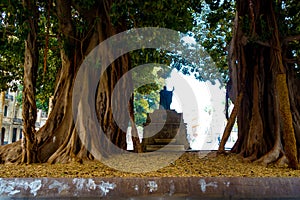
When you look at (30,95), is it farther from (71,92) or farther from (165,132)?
(165,132)

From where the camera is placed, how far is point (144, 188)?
2836 mm

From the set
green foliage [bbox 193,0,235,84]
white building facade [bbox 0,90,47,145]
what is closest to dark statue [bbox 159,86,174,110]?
green foliage [bbox 193,0,235,84]

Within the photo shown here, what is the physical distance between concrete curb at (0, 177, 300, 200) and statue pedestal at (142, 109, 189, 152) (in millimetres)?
4332

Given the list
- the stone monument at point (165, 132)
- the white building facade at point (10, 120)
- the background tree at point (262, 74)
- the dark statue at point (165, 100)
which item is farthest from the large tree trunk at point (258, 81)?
the white building facade at point (10, 120)

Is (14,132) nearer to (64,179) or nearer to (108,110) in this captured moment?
(108,110)

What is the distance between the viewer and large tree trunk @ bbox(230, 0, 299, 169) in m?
4.75

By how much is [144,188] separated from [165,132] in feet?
16.0

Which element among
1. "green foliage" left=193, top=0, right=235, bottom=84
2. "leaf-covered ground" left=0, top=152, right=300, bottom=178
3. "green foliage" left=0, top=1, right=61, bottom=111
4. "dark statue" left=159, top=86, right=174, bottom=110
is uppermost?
"green foliage" left=193, top=0, right=235, bottom=84

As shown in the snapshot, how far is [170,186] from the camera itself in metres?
2.84

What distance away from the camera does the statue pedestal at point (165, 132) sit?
24.2 ft

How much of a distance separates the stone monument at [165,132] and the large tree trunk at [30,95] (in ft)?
11.3

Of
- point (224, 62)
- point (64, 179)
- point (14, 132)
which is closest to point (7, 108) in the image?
point (14, 132)

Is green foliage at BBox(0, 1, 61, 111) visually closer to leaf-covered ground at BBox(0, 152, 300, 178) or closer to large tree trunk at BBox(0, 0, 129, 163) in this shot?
large tree trunk at BBox(0, 0, 129, 163)

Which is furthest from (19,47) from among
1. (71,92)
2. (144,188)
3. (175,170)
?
(144,188)
